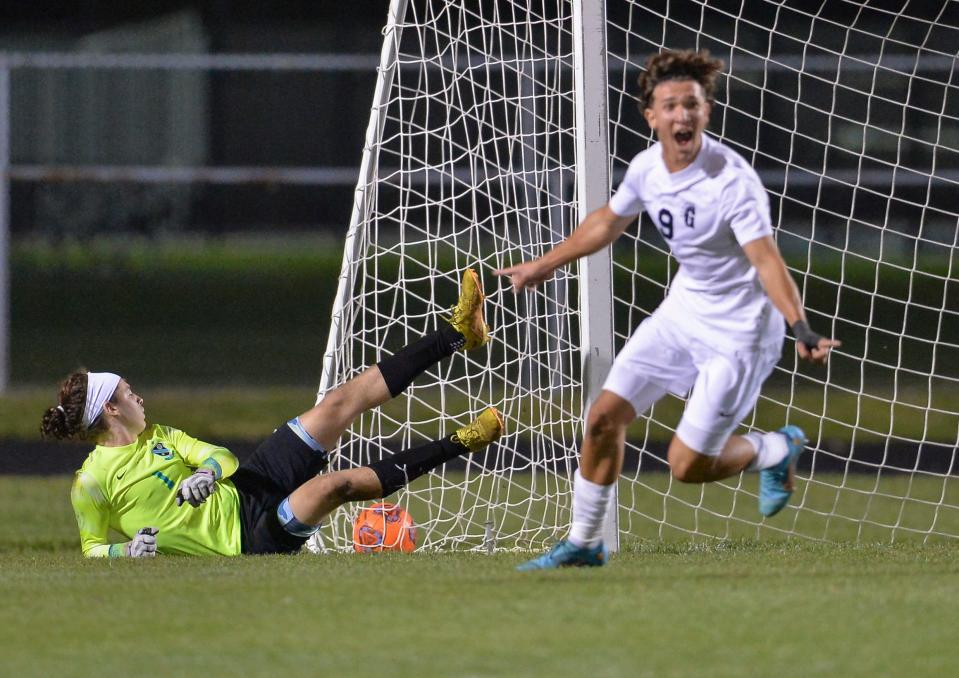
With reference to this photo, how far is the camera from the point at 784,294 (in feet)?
16.0

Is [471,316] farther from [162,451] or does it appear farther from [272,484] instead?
[162,451]

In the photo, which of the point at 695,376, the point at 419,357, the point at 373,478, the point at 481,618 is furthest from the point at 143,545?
the point at 695,376

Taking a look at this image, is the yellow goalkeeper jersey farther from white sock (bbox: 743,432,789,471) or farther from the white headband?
white sock (bbox: 743,432,789,471)

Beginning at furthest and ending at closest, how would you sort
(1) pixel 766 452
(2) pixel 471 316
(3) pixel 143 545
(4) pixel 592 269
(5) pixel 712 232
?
1. (2) pixel 471 316
2. (4) pixel 592 269
3. (3) pixel 143 545
4. (1) pixel 766 452
5. (5) pixel 712 232

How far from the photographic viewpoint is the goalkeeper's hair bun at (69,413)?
635cm

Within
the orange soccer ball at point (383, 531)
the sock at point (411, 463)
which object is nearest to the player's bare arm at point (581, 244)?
the sock at point (411, 463)

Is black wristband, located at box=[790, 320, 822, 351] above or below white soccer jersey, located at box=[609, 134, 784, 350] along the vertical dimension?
below

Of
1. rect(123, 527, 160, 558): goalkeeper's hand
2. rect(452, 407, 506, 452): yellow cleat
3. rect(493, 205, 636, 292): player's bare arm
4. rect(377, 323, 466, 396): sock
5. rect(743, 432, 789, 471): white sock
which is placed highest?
rect(493, 205, 636, 292): player's bare arm

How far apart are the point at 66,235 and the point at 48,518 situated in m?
14.3

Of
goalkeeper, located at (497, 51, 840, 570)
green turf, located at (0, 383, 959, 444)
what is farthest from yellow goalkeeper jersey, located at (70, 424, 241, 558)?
green turf, located at (0, 383, 959, 444)

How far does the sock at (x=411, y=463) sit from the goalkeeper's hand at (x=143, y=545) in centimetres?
104

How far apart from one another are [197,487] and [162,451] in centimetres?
62

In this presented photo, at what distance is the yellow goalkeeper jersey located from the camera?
20.6 ft

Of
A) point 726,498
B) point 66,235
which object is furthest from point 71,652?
point 66,235
